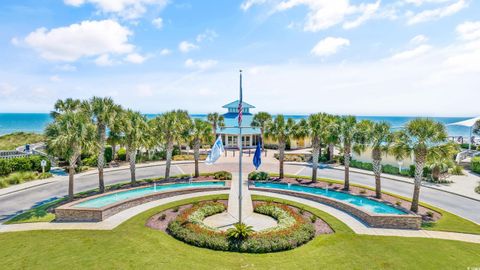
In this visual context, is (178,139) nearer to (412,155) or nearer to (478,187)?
(412,155)

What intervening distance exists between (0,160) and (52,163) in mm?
6489

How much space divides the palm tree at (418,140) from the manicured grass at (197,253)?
19.6ft

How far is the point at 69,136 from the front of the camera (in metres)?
19.6

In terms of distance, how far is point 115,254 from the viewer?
42.1 ft

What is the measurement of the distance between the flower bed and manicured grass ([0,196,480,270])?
416 millimetres

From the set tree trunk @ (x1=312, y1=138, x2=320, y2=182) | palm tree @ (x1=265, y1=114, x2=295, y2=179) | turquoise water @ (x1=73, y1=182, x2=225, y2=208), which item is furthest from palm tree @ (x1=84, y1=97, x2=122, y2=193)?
tree trunk @ (x1=312, y1=138, x2=320, y2=182)

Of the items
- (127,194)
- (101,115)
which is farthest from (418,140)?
(101,115)

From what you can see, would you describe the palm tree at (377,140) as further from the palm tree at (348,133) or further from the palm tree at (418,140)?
the palm tree at (418,140)

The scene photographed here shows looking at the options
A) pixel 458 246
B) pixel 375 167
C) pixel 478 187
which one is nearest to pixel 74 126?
pixel 375 167

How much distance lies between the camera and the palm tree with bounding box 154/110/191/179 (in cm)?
2694

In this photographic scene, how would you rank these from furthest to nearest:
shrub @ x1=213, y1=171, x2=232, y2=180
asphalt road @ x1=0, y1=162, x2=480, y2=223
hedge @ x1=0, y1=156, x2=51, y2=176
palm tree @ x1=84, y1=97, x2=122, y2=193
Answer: shrub @ x1=213, y1=171, x2=232, y2=180 < hedge @ x1=0, y1=156, x2=51, y2=176 < palm tree @ x1=84, y1=97, x2=122, y2=193 < asphalt road @ x1=0, y1=162, x2=480, y2=223

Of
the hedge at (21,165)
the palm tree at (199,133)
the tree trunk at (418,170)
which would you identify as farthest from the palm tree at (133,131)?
the tree trunk at (418,170)

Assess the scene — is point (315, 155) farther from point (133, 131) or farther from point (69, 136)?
point (69, 136)

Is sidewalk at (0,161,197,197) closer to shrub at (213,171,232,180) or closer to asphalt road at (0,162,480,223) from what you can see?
asphalt road at (0,162,480,223)
